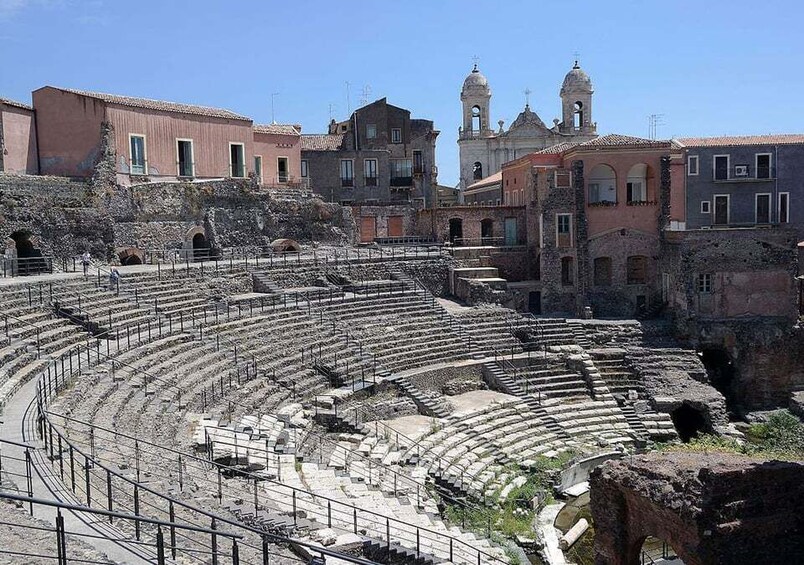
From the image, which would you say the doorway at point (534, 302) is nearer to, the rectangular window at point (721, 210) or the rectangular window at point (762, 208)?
the rectangular window at point (721, 210)

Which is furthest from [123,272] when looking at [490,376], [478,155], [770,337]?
[478,155]

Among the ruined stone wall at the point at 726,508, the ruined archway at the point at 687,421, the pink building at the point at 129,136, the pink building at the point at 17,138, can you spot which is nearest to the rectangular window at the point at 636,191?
the ruined archway at the point at 687,421

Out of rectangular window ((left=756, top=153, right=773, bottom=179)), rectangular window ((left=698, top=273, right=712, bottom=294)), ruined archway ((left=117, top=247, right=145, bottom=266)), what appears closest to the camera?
ruined archway ((left=117, top=247, right=145, bottom=266))

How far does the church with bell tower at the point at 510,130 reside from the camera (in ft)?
184

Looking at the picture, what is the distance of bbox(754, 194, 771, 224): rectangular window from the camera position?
34125mm

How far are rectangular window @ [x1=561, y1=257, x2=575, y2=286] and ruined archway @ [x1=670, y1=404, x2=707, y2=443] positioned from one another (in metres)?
8.90

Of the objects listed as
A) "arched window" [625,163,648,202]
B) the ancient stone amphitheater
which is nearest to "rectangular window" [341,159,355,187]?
the ancient stone amphitheater

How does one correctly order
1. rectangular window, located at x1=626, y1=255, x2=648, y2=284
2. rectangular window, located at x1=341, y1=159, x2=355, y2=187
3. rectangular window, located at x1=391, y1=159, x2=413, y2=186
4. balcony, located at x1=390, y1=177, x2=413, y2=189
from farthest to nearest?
rectangular window, located at x1=391, y1=159, x2=413, y2=186 → balcony, located at x1=390, y1=177, x2=413, y2=189 → rectangular window, located at x1=341, y1=159, x2=355, y2=187 → rectangular window, located at x1=626, y1=255, x2=648, y2=284

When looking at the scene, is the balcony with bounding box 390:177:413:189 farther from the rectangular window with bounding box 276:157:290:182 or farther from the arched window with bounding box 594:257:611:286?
the arched window with bounding box 594:257:611:286

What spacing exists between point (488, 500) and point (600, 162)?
20.1m

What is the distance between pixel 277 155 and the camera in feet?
131

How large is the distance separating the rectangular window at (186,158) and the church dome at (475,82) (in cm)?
2793

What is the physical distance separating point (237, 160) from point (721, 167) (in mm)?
21441

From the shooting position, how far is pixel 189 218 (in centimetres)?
3331
